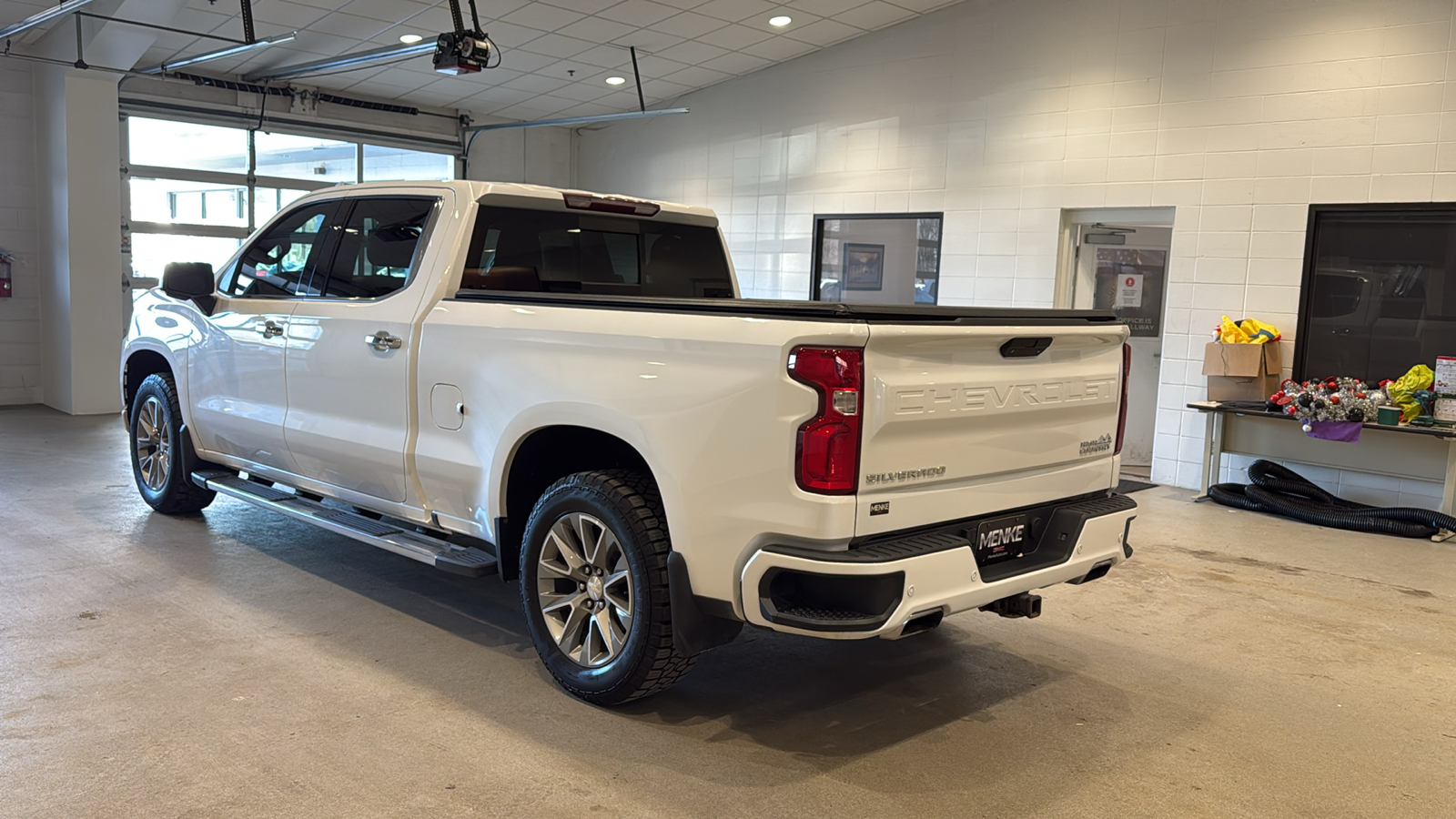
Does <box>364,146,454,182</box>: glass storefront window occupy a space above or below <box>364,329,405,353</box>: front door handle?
above

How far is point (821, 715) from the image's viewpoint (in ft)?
10.9

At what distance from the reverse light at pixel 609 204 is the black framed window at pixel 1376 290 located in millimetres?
5392

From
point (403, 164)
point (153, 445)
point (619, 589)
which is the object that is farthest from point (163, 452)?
point (403, 164)

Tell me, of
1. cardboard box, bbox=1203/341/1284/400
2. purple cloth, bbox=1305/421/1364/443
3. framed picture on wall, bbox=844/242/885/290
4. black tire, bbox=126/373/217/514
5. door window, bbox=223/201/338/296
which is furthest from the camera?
framed picture on wall, bbox=844/242/885/290

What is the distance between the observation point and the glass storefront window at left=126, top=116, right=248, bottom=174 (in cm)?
1040

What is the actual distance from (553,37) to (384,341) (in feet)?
21.3

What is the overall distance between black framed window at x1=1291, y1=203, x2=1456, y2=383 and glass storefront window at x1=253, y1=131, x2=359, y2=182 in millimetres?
9796

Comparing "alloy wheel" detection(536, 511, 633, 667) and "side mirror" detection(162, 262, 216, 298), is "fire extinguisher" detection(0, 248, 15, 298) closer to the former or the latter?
"side mirror" detection(162, 262, 216, 298)

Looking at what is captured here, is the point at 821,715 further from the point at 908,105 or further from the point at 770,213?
the point at 770,213

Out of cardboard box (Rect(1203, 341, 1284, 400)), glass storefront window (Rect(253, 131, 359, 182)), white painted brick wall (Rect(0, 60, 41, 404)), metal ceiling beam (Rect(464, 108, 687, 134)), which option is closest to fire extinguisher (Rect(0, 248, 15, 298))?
white painted brick wall (Rect(0, 60, 41, 404))

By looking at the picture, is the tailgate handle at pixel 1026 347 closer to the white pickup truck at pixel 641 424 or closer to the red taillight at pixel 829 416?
the white pickup truck at pixel 641 424

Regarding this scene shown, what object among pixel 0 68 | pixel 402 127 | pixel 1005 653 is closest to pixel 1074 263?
pixel 1005 653

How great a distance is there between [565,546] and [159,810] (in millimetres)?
A: 1280

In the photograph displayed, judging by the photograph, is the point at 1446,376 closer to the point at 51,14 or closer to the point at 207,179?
the point at 51,14
